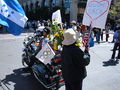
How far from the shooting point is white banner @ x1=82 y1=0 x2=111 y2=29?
4824mm

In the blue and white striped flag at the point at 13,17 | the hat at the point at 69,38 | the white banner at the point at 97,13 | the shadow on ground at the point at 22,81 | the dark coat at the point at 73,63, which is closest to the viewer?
the dark coat at the point at 73,63

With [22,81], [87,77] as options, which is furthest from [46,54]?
[87,77]

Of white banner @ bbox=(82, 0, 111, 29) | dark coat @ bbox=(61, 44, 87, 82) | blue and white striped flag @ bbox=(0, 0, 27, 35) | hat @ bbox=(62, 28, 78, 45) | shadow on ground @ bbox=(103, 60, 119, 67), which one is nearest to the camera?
dark coat @ bbox=(61, 44, 87, 82)

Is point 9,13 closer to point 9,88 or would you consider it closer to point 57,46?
point 57,46

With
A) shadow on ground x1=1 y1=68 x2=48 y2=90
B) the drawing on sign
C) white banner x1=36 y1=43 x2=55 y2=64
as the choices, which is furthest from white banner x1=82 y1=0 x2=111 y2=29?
shadow on ground x1=1 y1=68 x2=48 y2=90

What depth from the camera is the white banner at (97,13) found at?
190 inches

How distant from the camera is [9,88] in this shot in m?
5.47

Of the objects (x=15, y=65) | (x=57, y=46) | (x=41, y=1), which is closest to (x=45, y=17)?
(x=41, y=1)

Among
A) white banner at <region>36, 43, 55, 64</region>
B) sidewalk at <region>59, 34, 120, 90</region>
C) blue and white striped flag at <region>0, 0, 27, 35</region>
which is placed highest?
blue and white striped flag at <region>0, 0, 27, 35</region>

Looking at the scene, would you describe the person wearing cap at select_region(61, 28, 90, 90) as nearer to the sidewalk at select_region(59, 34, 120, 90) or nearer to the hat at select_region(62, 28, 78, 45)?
the hat at select_region(62, 28, 78, 45)

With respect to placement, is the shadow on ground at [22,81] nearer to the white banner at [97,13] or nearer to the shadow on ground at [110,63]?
the white banner at [97,13]

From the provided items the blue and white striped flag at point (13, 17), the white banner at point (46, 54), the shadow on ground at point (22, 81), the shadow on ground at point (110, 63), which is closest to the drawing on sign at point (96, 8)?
the white banner at point (46, 54)

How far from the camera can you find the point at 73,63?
3.72 m

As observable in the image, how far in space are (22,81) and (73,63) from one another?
2765 mm
